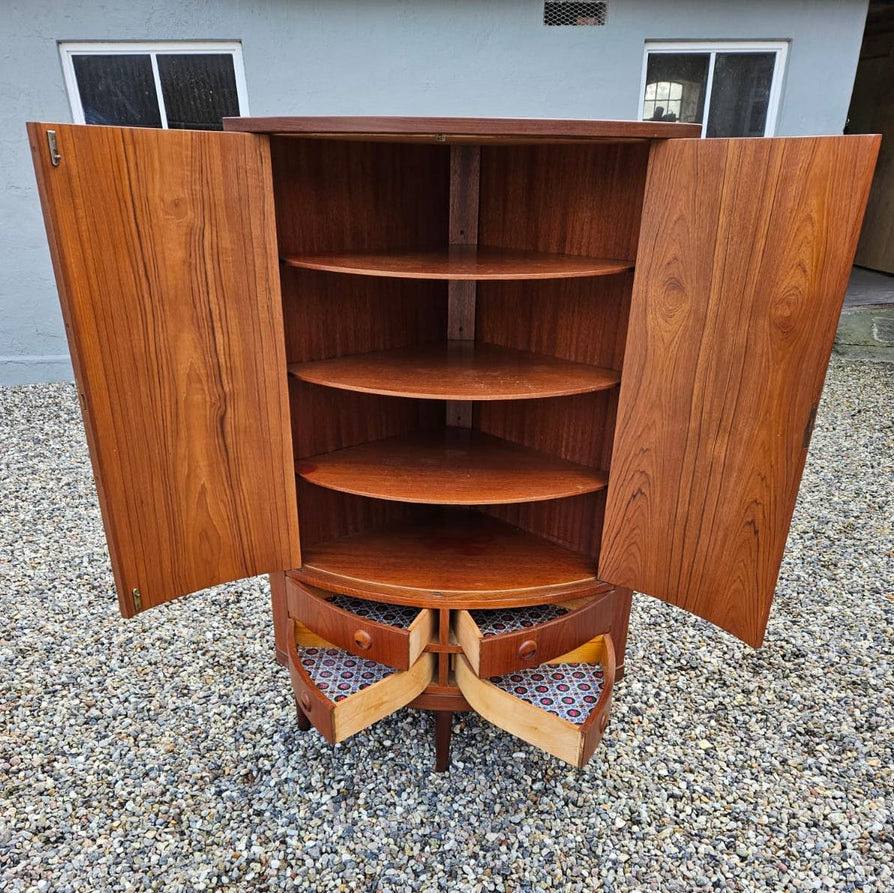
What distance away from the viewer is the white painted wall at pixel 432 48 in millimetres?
4082

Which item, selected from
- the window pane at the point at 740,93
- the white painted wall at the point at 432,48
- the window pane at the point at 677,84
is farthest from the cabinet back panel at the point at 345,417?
the window pane at the point at 740,93

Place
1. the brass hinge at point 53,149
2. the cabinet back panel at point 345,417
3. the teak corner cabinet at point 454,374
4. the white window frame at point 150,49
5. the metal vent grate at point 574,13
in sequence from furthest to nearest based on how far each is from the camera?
the white window frame at point 150,49
the metal vent grate at point 574,13
the cabinet back panel at point 345,417
the teak corner cabinet at point 454,374
the brass hinge at point 53,149

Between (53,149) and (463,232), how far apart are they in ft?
3.82

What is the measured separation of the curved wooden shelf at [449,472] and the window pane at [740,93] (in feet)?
11.4

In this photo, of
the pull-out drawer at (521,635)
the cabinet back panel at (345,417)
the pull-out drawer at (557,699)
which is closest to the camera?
the pull-out drawer at (557,699)

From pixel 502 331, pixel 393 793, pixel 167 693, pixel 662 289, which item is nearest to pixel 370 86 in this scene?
pixel 502 331

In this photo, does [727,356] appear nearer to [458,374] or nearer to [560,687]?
[458,374]

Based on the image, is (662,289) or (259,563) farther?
(259,563)

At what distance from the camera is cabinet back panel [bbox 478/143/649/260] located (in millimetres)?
1742

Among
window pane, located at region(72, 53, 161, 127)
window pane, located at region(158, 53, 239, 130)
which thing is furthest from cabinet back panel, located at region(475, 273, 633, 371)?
window pane, located at region(72, 53, 161, 127)

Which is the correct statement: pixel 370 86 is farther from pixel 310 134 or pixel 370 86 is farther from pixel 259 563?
pixel 259 563

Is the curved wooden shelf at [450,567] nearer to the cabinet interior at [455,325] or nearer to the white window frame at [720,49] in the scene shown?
the cabinet interior at [455,325]

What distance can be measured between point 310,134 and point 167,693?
176 cm

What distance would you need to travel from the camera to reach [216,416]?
1634mm
